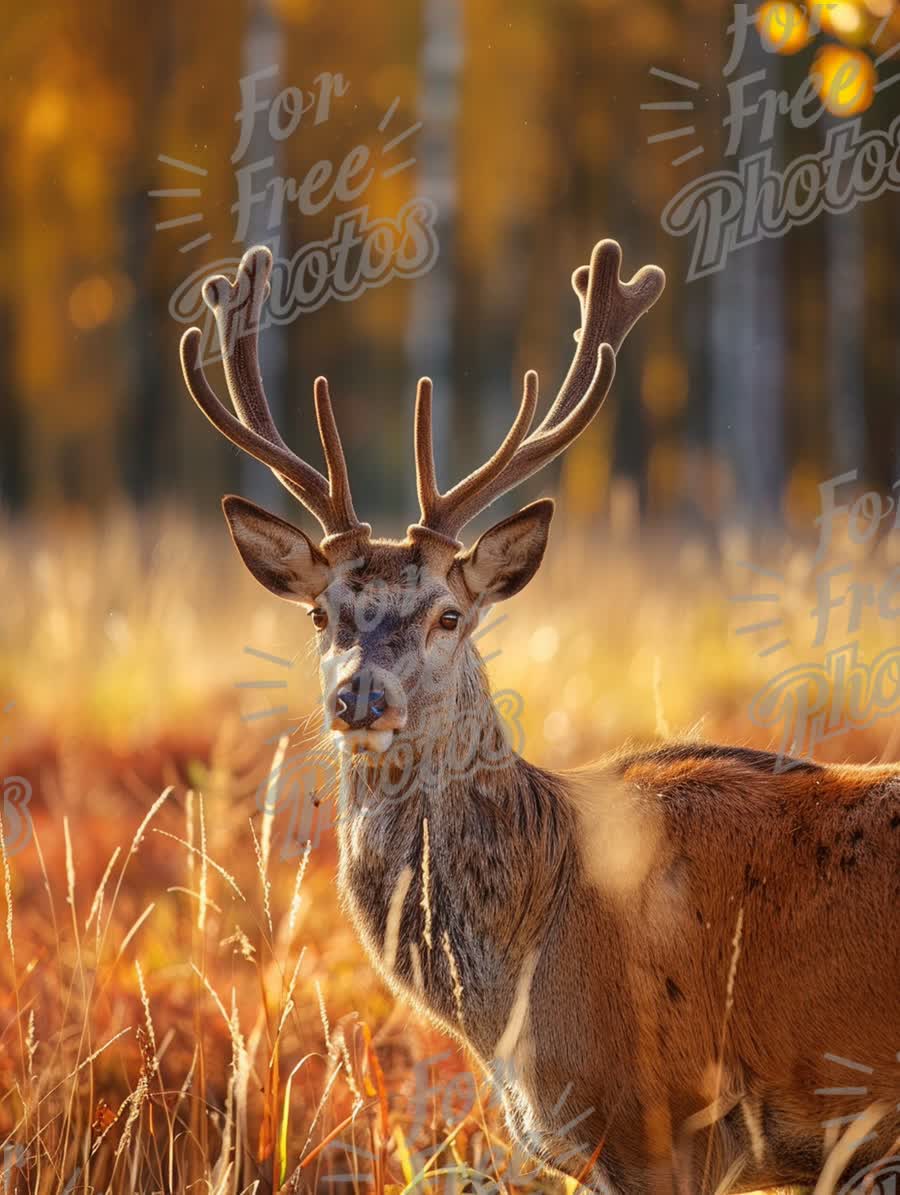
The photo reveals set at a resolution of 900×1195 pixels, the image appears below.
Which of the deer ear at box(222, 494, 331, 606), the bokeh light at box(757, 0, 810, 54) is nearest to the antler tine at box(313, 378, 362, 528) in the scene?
the deer ear at box(222, 494, 331, 606)

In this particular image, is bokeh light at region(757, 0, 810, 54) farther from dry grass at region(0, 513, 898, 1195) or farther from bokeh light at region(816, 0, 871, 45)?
dry grass at region(0, 513, 898, 1195)

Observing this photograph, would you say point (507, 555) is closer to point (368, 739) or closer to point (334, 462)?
point (334, 462)

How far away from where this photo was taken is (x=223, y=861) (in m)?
5.02

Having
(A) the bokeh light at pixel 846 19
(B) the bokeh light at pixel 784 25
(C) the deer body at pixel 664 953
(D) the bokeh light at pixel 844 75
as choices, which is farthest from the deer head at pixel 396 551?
(D) the bokeh light at pixel 844 75

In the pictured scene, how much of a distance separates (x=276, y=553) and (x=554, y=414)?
0.93m

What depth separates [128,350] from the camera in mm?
21766

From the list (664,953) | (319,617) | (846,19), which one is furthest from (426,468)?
(846,19)

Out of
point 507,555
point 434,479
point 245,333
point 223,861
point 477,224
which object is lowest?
point 223,861

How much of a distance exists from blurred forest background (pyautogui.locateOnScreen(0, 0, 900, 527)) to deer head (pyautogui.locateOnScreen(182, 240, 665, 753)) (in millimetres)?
9461

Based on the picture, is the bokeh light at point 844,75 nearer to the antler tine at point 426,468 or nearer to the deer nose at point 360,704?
the antler tine at point 426,468

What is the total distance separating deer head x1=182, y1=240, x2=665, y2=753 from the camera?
354 centimetres

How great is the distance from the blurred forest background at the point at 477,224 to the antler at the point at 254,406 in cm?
913

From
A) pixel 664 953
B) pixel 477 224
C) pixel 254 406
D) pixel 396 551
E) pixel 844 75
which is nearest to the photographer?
pixel 664 953

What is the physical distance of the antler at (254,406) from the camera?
3891mm
